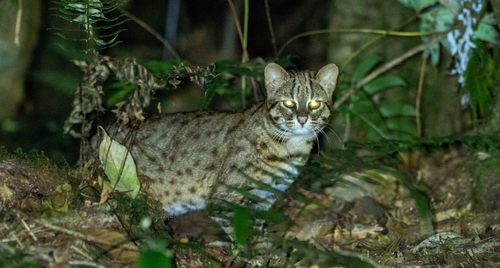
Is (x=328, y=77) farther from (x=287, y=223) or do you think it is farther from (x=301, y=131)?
(x=287, y=223)

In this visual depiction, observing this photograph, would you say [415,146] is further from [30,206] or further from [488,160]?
[30,206]

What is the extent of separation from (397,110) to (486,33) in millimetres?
1742

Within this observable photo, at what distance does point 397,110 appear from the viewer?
654 cm

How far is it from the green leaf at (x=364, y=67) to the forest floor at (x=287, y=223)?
1.72 metres

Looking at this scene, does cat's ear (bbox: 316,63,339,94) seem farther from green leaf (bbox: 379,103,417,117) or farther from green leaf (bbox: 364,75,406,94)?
green leaf (bbox: 379,103,417,117)

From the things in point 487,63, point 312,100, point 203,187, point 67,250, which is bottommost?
point 203,187

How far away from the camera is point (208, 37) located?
8.57m

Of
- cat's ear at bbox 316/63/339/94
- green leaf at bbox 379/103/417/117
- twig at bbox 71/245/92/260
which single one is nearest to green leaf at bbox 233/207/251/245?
twig at bbox 71/245/92/260

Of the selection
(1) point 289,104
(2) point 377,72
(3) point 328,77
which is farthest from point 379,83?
(1) point 289,104

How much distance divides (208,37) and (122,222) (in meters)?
5.73

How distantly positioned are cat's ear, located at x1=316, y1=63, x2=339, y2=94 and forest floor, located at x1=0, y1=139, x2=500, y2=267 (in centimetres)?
94

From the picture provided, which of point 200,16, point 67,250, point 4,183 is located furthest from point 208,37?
point 67,250

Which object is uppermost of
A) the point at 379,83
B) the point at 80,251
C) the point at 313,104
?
the point at 379,83

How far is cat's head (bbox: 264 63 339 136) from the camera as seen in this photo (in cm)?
467
